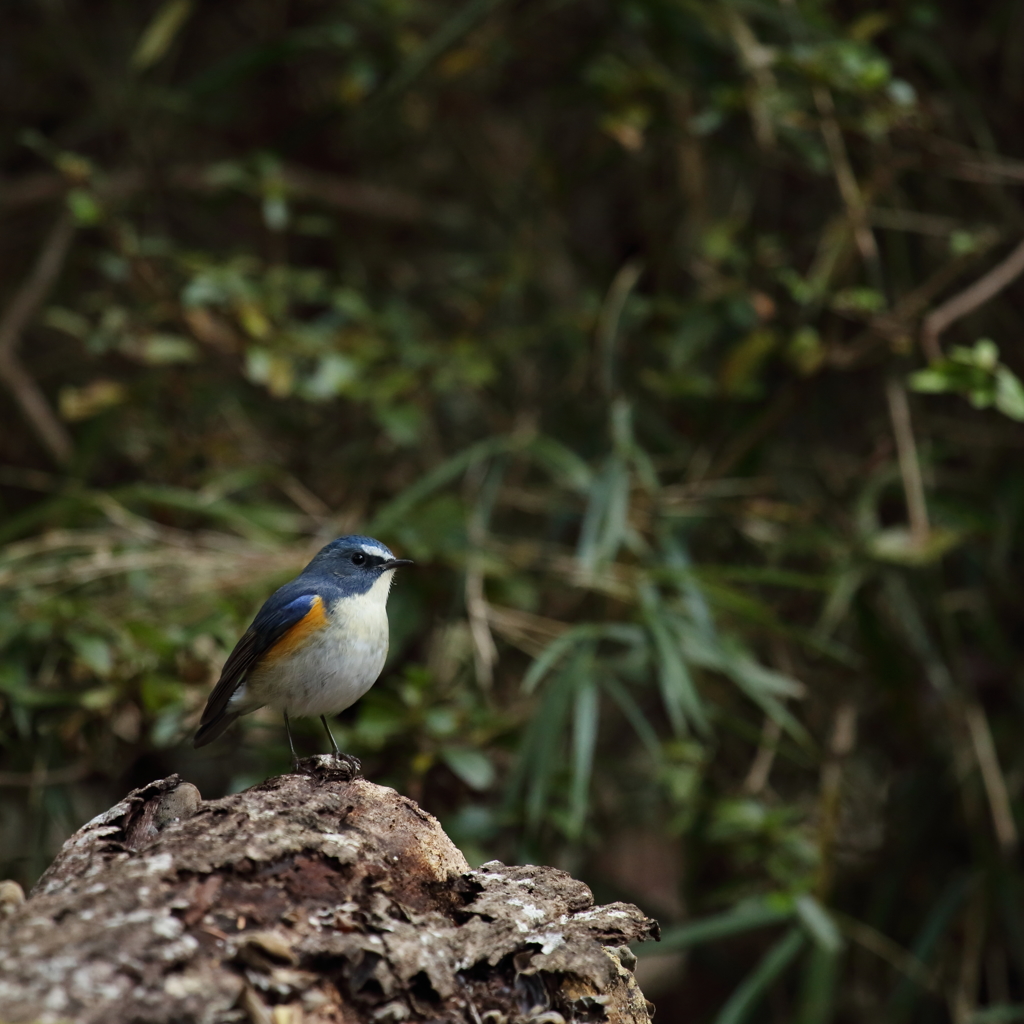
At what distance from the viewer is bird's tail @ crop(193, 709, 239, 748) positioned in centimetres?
335

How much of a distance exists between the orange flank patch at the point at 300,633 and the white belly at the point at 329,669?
0.02m

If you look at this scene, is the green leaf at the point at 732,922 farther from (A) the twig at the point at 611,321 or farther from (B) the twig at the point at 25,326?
(B) the twig at the point at 25,326

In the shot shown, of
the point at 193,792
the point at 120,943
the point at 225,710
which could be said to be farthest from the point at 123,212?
the point at 120,943

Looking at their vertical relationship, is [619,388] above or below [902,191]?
below

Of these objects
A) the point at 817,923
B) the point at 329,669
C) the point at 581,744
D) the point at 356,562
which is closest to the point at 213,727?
the point at 329,669

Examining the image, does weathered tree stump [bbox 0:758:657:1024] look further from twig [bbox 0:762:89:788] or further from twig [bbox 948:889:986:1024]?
twig [bbox 948:889:986:1024]

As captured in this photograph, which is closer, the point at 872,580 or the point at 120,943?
the point at 120,943

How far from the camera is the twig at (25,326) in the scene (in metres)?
5.57

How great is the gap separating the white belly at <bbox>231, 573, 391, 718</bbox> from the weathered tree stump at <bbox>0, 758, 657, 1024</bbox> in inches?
29.8

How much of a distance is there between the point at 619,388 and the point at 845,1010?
9.61ft

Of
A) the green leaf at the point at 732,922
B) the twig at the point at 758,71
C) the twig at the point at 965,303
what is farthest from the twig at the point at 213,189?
the green leaf at the point at 732,922

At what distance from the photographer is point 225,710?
132 inches

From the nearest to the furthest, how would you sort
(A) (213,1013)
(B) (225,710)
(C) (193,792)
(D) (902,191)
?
1. (A) (213,1013)
2. (C) (193,792)
3. (B) (225,710)
4. (D) (902,191)

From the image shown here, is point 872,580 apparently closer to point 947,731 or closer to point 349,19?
point 947,731
